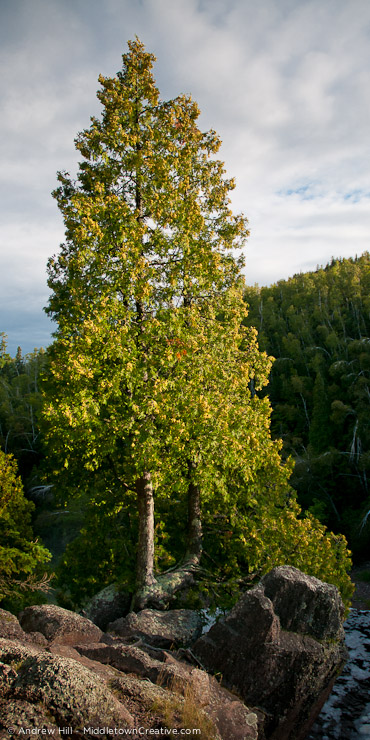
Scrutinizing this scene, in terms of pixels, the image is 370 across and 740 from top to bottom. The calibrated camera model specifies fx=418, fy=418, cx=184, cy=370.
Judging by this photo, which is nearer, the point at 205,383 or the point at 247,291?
the point at 205,383

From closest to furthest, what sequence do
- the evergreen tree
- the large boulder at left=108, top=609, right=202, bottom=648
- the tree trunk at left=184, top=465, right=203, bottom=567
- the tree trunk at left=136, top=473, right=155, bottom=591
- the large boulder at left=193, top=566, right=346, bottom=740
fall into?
the large boulder at left=193, top=566, right=346, bottom=740 → the large boulder at left=108, top=609, right=202, bottom=648 → the tree trunk at left=136, top=473, right=155, bottom=591 → the tree trunk at left=184, top=465, right=203, bottom=567 → the evergreen tree

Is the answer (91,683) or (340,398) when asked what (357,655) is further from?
(340,398)

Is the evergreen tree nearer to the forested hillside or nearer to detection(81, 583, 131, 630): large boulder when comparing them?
detection(81, 583, 131, 630): large boulder

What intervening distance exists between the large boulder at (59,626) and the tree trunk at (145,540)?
3027 millimetres

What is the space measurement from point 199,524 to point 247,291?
123 meters

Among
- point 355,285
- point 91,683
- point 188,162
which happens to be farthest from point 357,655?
point 355,285

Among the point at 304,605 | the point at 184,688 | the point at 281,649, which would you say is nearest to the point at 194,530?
the point at 304,605

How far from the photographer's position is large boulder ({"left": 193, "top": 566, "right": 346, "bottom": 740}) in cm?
965

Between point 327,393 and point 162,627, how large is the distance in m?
65.9

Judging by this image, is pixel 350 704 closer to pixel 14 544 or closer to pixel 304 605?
pixel 304 605

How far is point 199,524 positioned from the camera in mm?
16266

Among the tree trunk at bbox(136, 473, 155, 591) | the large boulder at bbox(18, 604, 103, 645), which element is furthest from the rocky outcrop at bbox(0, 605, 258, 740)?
the tree trunk at bbox(136, 473, 155, 591)

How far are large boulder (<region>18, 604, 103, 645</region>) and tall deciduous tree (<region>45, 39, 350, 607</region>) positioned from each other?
9.47 ft

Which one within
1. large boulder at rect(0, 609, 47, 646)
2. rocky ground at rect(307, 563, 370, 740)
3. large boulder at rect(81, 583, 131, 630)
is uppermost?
large boulder at rect(0, 609, 47, 646)
